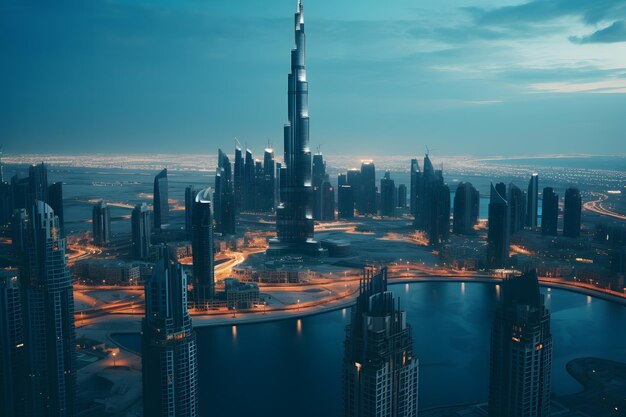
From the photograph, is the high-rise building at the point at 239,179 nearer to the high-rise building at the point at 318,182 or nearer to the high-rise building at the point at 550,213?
the high-rise building at the point at 318,182

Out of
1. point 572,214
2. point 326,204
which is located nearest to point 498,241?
point 572,214

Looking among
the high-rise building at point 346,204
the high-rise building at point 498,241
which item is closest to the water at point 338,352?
the high-rise building at point 498,241

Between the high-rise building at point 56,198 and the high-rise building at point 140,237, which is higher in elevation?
the high-rise building at point 56,198

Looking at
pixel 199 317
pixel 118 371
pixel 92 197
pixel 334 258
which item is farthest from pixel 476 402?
pixel 92 197

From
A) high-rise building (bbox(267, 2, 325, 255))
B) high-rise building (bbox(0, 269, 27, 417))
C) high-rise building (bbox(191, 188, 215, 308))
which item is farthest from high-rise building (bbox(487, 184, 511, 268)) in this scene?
high-rise building (bbox(0, 269, 27, 417))

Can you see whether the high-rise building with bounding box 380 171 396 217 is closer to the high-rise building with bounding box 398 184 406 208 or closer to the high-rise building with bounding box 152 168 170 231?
the high-rise building with bounding box 398 184 406 208

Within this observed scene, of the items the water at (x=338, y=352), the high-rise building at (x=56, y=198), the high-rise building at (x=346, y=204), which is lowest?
the water at (x=338, y=352)

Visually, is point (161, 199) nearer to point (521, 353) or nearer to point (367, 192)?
point (367, 192)
